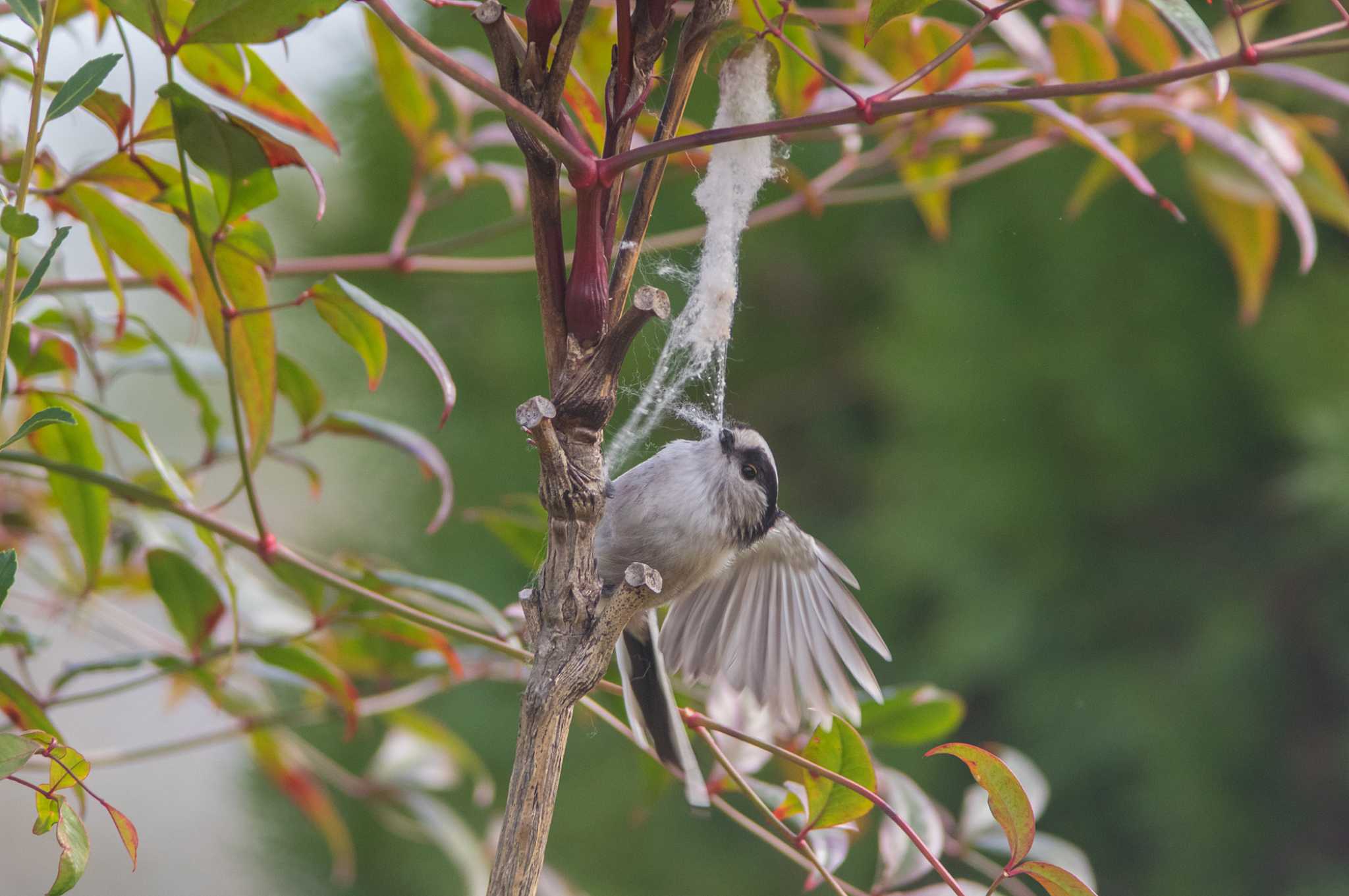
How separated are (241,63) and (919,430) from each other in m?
1.26

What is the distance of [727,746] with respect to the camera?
85cm

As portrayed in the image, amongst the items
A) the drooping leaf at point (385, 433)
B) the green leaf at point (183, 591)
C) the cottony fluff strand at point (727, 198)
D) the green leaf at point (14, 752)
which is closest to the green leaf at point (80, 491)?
the green leaf at point (183, 591)

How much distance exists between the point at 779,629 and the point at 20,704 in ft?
1.88

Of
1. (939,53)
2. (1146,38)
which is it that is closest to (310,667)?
(939,53)

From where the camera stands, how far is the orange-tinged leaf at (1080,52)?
86 cm

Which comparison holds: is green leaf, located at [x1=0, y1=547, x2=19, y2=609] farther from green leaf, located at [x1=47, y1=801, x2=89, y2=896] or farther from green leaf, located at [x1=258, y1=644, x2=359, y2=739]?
green leaf, located at [x1=258, y1=644, x2=359, y2=739]

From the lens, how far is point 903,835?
712 mm

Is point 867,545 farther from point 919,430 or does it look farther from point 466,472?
point 466,472

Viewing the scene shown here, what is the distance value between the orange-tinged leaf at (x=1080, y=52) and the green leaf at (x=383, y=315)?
569 millimetres

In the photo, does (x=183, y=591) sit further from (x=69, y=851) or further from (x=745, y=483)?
(x=745, y=483)

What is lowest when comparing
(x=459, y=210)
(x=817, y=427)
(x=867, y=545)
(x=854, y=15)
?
(x=867, y=545)

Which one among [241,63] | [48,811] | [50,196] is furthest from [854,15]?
[48,811]

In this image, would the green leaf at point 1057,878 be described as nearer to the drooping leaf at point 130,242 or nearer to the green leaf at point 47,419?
the green leaf at point 47,419

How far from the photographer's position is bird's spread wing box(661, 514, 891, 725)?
88 centimetres
